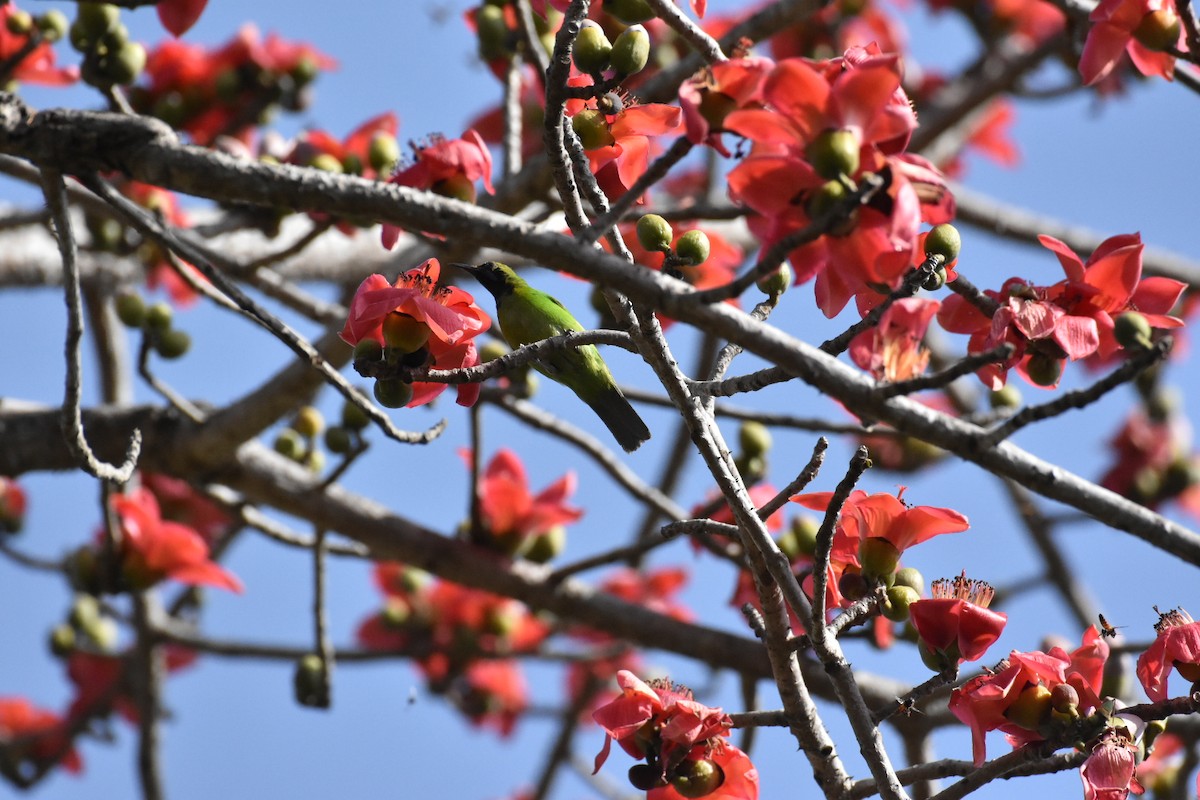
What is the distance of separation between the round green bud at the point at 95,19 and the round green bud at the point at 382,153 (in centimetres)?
66

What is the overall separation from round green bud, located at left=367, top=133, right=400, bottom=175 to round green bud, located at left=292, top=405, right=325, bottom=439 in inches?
24.4

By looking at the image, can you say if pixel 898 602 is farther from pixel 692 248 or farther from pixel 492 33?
pixel 492 33

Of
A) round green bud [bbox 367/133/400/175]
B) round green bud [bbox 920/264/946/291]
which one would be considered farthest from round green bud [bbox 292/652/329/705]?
round green bud [bbox 920/264/946/291]

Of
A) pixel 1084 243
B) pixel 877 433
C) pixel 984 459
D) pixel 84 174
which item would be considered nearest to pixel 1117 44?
pixel 877 433

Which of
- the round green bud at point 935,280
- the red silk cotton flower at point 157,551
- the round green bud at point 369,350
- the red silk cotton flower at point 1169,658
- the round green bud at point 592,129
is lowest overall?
the red silk cotton flower at point 1169,658

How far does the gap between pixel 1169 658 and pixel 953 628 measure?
1.11 ft

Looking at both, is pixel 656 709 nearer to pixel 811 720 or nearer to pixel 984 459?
pixel 811 720

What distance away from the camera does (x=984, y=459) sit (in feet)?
4.14

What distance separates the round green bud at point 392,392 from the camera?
1707mm

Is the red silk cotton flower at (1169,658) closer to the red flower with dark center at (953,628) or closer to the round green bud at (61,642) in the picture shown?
the red flower with dark center at (953,628)

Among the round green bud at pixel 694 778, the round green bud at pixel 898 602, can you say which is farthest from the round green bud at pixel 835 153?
the round green bud at pixel 694 778

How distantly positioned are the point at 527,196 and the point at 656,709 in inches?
55.6

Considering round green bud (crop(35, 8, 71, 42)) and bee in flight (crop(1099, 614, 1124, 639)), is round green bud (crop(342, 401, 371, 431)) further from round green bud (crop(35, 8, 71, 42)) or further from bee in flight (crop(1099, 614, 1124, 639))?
bee in flight (crop(1099, 614, 1124, 639))

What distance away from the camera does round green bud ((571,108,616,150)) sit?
1799 millimetres
